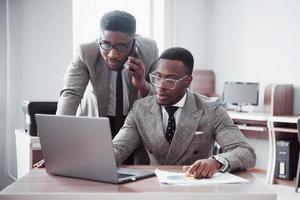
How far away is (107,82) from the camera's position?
2.28 meters

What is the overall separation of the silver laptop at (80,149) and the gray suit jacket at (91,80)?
67 cm

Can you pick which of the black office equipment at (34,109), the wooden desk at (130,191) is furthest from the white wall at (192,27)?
the wooden desk at (130,191)

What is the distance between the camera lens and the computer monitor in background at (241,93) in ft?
18.9

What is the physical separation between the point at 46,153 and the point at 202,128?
651 mm

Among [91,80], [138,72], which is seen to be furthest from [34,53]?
[138,72]

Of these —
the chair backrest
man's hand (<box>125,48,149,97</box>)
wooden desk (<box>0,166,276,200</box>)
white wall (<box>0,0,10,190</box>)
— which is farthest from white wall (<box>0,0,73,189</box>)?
wooden desk (<box>0,166,276,200</box>)

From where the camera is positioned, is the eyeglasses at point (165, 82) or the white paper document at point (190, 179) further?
the eyeglasses at point (165, 82)

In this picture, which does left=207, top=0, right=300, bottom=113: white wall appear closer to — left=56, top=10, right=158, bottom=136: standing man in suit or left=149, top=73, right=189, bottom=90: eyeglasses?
left=56, top=10, right=158, bottom=136: standing man in suit

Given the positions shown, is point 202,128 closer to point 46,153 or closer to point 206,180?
point 206,180

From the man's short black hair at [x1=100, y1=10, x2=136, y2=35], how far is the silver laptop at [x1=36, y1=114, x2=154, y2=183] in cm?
61

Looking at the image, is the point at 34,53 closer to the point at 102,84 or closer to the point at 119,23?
the point at 102,84

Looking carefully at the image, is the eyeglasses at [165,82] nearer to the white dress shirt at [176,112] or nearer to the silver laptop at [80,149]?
the white dress shirt at [176,112]

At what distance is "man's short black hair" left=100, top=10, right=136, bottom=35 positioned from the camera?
1.99m

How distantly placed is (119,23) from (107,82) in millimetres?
379
